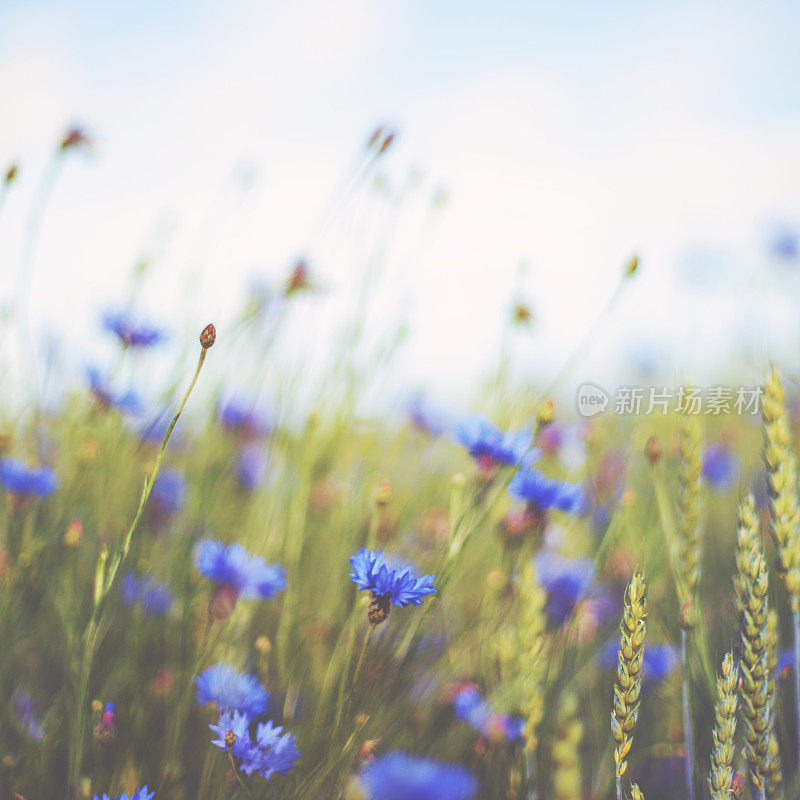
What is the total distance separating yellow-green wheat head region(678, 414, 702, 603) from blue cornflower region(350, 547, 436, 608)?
11.0 inches

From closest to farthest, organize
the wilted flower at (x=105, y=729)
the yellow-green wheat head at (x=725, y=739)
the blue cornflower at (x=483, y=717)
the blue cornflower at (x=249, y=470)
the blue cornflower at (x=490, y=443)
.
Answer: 1. the yellow-green wheat head at (x=725, y=739)
2. the wilted flower at (x=105, y=729)
3. the blue cornflower at (x=483, y=717)
4. the blue cornflower at (x=490, y=443)
5. the blue cornflower at (x=249, y=470)

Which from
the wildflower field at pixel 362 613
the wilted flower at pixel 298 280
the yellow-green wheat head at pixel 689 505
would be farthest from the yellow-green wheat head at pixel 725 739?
the wilted flower at pixel 298 280

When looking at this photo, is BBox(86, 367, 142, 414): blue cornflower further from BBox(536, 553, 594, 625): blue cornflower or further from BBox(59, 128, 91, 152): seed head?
BBox(536, 553, 594, 625): blue cornflower

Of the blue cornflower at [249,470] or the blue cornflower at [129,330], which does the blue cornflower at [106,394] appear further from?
the blue cornflower at [249,470]

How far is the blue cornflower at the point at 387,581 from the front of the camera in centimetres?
59

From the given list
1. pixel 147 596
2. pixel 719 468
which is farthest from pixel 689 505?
pixel 719 468

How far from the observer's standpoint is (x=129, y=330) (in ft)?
3.64

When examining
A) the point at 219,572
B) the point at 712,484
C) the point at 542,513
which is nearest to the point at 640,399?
the point at 712,484

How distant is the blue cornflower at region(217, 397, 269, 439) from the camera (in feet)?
3.95

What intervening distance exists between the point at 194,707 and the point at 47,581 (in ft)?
0.95

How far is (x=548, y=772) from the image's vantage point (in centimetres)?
87

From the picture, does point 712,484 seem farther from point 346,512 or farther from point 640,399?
point 346,512

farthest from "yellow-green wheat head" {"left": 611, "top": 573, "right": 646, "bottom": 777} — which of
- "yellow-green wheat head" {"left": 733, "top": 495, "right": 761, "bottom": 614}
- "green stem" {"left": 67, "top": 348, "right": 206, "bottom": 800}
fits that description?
"green stem" {"left": 67, "top": 348, "right": 206, "bottom": 800}

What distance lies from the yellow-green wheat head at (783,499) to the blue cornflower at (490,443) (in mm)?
308
